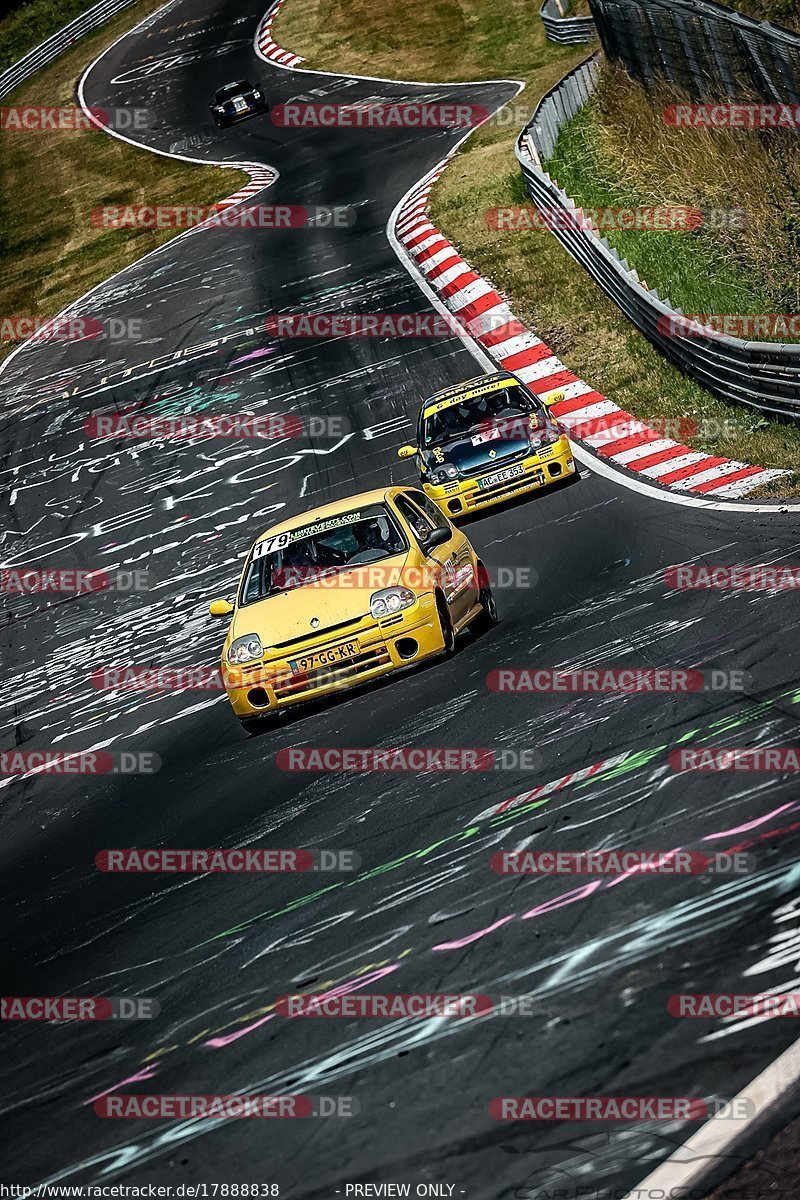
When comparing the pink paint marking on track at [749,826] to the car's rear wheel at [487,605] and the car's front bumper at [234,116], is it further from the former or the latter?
the car's front bumper at [234,116]

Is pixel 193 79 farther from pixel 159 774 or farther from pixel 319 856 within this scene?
pixel 319 856

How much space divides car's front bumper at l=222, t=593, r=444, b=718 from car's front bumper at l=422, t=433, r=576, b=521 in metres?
4.85

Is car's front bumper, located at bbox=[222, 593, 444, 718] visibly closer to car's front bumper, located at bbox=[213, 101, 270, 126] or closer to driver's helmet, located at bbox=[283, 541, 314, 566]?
driver's helmet, located at bbox=[283, 541, 314, 566]

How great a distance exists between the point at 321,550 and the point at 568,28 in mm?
29209

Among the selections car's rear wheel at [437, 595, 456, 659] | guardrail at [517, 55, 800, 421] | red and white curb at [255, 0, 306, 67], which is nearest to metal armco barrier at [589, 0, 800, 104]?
guardrail at [517, 55, 800, 421]

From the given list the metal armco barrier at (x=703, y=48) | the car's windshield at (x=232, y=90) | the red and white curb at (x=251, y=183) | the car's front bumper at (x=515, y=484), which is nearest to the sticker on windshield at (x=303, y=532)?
the car's front bumper at (x=515, y=484)

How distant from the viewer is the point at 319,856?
27.6ft

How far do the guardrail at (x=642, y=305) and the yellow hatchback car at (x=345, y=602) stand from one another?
405cm

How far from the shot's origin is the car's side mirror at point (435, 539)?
1171cm

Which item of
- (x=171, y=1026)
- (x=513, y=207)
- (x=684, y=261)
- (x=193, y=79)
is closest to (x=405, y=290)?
(x=513, y=207)

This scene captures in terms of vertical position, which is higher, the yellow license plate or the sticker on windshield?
the sticker on windshield

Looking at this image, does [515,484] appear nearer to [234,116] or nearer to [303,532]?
[303,532]

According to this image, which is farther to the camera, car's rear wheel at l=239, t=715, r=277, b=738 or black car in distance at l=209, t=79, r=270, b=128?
black car in distance at l=209, t=79, r=270, b=128

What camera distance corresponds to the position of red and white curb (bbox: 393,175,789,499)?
14391mm
